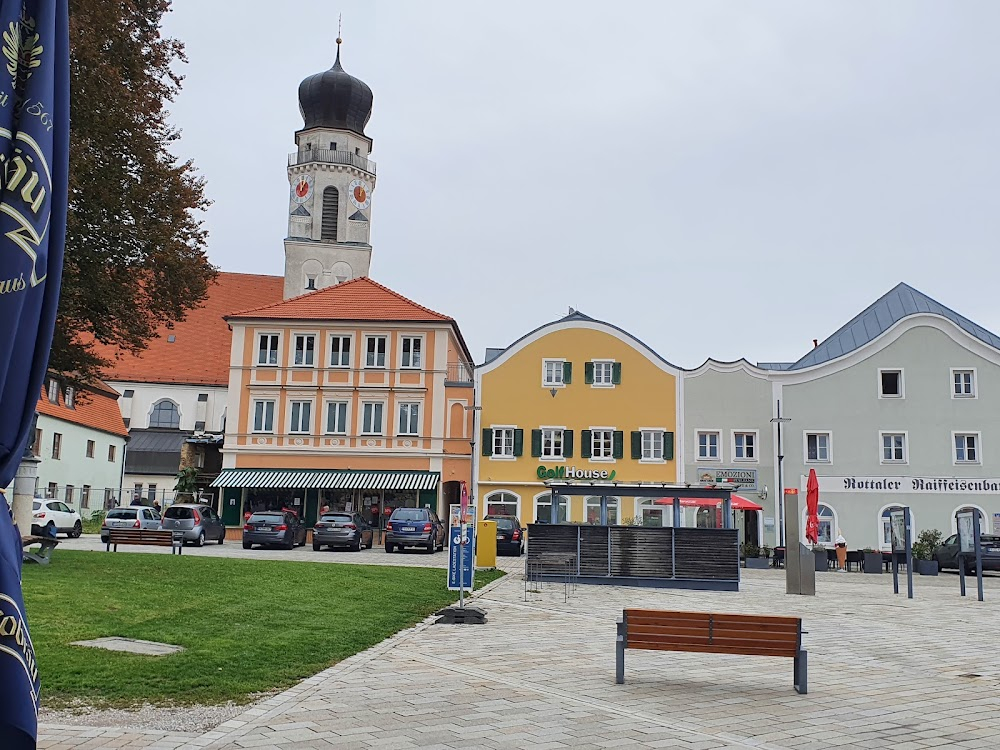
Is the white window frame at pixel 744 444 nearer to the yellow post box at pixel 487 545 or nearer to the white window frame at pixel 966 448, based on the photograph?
the white window frame at pixel 966 448

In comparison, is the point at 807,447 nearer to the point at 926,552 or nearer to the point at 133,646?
the point at 926,552

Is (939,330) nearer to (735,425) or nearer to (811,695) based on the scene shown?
(735,425)

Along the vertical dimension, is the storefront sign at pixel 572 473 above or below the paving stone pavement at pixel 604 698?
above

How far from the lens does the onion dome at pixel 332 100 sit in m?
71.3

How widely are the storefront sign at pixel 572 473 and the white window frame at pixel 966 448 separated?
1430 cm

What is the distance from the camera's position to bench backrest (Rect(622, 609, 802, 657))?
9141mm

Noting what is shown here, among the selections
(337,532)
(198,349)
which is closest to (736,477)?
(337,532)

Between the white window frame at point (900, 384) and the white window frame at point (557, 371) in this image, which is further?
the white window frame at point (557, 371)

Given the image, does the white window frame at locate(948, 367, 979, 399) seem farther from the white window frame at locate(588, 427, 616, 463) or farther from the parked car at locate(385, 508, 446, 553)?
the parked car at locate(385, 508, 446, 553)

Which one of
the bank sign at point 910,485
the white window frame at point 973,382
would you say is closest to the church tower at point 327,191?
the bank sign at point 910,485

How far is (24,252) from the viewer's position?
3.13 m

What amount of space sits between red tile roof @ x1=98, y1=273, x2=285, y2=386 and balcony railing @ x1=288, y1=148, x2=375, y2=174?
379 inches

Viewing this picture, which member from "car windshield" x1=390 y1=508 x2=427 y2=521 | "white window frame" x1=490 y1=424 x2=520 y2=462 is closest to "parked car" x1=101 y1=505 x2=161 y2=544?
"car windshield" x1=390 y1=508 x2=427 y2=521

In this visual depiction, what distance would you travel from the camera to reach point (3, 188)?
10.3 ft
